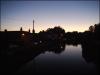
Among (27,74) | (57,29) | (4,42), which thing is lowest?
(27,74)

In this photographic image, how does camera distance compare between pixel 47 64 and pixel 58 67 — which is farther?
pixel 47 64

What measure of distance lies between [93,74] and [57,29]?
13316 cm

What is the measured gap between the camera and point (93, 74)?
1233cm

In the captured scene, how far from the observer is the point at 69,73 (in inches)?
503

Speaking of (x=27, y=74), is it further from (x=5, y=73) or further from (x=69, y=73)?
(x=69, y=73)

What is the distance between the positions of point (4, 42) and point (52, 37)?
63.2 metres

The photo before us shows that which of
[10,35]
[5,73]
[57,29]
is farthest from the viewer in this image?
[57,29]

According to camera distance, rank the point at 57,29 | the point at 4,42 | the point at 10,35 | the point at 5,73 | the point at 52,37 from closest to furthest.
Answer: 1. the point at 5,73
2. the point at 4,42
3. the point at 10,35
4. the point at 52,37
5. the point at 57,29

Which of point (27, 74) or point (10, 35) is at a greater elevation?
point (10, 35)

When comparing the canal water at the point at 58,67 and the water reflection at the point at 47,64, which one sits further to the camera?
the water reflection at the point at 47,64

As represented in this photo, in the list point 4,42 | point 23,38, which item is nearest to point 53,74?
point 4,42

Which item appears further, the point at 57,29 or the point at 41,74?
the point at 57,29

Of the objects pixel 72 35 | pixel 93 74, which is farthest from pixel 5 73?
pixel 72 35

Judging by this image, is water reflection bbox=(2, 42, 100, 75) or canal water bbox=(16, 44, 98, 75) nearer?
canal water bbox=(16, 44, 98, 75)
